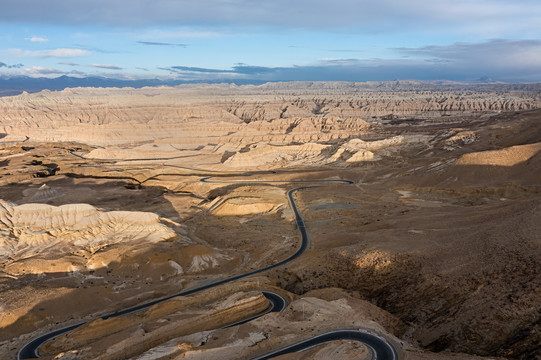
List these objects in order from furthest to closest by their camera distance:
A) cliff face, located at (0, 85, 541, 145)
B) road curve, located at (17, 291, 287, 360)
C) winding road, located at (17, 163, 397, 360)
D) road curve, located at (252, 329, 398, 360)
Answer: cliff face, located at (0, 85, 541, 145) < road curve, located at (17, 291, 287, 360) < winding road, located at (17, 163, 397, 360) < road curve, located at (252, 329, 398, 360)

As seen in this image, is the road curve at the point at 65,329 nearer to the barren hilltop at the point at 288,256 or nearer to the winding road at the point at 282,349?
the winding road at the point at 282,349

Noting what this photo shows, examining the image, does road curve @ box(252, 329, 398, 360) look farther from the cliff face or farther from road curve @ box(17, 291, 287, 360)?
the cliff face

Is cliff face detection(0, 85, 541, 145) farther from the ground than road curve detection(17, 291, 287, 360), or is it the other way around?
cliff face detection(0, 85, 541, 145)

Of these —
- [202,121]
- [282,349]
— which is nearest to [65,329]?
[282,349]

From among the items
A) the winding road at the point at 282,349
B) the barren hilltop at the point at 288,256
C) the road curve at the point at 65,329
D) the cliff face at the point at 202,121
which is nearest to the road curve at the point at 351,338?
the winding road at the point at 282,349

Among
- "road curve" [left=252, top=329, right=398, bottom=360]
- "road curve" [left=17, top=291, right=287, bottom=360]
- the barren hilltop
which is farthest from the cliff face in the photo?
"road curve" [left=252, top=329, right=398, bottom=360]

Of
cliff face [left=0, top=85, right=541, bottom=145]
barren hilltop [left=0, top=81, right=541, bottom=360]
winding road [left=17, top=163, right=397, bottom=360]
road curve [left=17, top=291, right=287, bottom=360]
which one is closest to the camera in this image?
winding road [left=17, top=163, right=397, bottom=360]

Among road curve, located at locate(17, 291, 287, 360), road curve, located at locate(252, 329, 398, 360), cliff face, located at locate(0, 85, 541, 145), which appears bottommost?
road curve, located at locate(17, 291, 287, 360)
